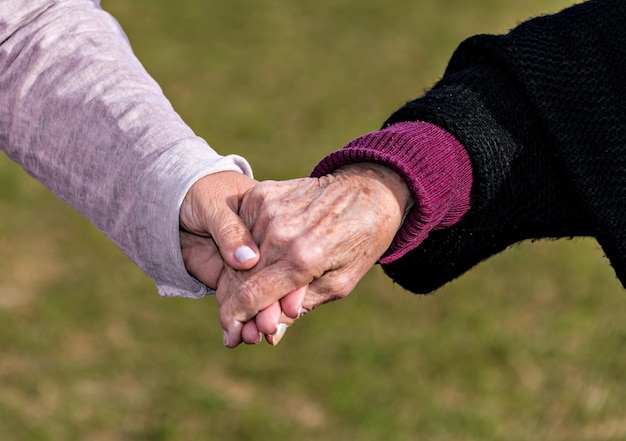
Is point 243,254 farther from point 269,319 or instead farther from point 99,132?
point 99,132

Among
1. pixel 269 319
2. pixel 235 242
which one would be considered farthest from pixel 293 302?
pixel 235 242

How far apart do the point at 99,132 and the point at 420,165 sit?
2.18 ft

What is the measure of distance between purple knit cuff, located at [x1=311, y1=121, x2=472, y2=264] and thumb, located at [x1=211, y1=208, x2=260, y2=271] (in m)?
0.23

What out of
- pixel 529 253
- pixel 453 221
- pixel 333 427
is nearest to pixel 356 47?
pixel 529 253

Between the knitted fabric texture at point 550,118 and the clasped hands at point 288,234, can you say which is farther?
the knitted fabric texture at point 550,118

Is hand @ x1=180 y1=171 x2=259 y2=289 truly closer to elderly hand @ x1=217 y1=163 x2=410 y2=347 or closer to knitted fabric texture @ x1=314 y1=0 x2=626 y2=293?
elderly hand @ x1=217 y1=163 x2=410 y2=347

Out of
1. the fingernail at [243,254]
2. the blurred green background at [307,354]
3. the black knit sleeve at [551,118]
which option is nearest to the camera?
the fingernail at [243,254]

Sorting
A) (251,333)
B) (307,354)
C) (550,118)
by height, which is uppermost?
(550,118)

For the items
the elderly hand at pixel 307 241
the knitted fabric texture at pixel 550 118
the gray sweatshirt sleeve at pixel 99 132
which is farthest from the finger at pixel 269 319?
the knitted fabric texture at pixel 550 118

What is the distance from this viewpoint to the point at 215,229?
197cm

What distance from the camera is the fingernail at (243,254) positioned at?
1.92m

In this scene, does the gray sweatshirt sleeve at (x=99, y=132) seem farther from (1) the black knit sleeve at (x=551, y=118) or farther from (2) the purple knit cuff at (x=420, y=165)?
(1) the black knit sleeve at (x=551, y=118)

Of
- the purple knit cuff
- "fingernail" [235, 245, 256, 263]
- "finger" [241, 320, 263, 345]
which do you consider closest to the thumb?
"fingernail" [235, 245, 256, 263]

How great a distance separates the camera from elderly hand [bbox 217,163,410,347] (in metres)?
1.93
